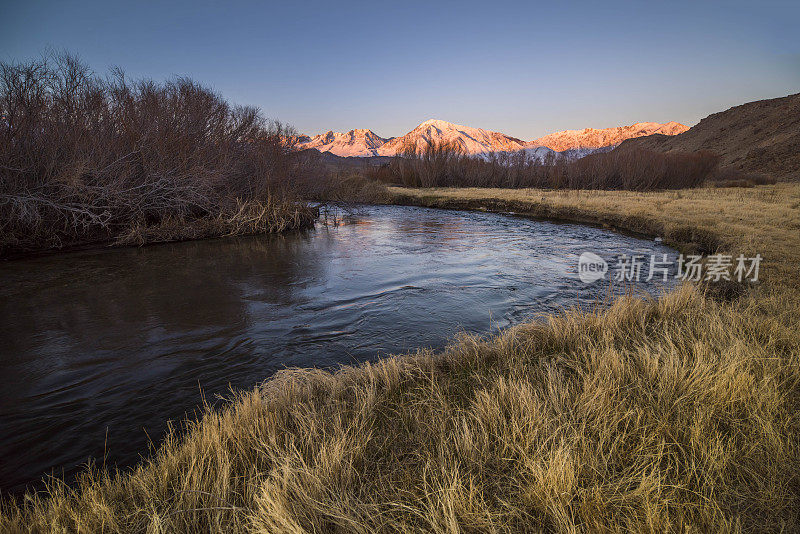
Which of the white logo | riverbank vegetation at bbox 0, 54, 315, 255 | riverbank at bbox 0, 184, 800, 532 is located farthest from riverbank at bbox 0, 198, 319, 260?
the white logo

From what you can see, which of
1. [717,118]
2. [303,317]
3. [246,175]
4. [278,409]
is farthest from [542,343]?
[717,118]

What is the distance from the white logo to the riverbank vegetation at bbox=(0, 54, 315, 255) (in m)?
11.6

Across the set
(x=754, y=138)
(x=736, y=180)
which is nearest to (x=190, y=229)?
(x=736, y=180)

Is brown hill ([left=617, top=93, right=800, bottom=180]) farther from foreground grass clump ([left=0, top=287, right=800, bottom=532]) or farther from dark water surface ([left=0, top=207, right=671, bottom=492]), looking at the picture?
foreground grass clump ([left=0, top=287, right=800, bottom=532])

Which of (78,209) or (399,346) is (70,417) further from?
(78,209)

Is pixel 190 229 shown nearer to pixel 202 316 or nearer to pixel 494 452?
pixel 202 316

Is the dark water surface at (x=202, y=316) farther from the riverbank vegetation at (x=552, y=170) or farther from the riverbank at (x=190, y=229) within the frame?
the riverbank vegetation at (x=552, y=170)

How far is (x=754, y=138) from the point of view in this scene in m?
65.1

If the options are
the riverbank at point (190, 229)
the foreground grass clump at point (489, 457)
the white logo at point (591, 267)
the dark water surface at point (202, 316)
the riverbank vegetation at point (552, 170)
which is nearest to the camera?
the foreground grass clump at point (489, 457)

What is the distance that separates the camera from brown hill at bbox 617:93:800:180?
4824cm

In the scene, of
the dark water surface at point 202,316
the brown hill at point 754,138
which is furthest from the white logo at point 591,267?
the brown hill at point 754,138

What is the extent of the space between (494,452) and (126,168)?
Answer: 14303mm

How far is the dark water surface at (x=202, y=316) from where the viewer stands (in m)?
4.08

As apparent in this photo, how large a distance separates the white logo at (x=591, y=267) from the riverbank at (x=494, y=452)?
16.6 feet
